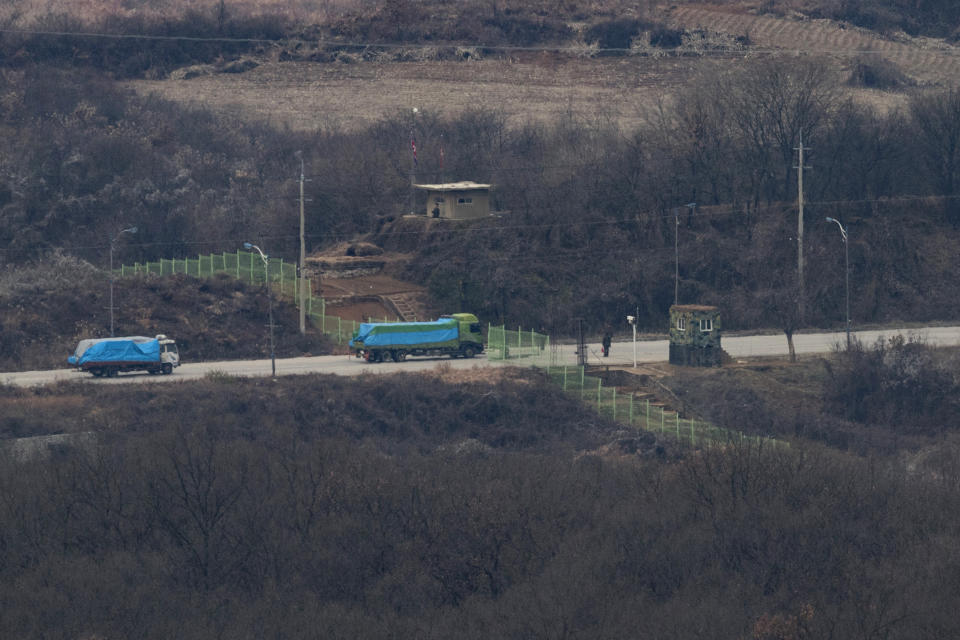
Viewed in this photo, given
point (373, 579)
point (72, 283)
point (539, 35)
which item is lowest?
point (373, 579)

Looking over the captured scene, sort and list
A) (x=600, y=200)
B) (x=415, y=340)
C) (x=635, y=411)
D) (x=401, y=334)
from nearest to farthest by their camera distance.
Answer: (x=635, y=411)
(x=401, y=334)
(x=415, y=340)
(x=600, y=200)

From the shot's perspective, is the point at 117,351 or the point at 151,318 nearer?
the point at 117,351

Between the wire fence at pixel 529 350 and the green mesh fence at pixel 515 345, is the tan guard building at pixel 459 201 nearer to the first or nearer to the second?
the wire fence at pixel 529 350

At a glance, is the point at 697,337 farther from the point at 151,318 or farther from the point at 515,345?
the point at 151,318

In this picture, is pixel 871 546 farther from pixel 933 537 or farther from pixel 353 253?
pixel 353 253

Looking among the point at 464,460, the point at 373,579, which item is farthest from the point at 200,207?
the point at 373,579

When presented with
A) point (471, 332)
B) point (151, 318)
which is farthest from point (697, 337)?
point (151, 318)
